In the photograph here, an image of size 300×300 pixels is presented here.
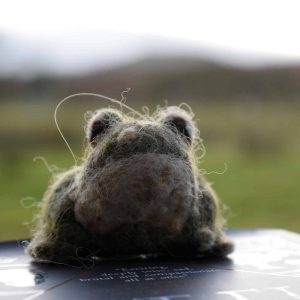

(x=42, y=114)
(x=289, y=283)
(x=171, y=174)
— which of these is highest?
(x=42, y=114)

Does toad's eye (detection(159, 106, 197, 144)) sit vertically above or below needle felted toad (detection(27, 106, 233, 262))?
above

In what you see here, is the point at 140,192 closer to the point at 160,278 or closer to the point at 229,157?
the point at 160,278

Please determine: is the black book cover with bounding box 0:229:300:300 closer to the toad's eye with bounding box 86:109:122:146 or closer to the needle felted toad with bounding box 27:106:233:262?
the needle felted toad with bounding box 27:106:233:262

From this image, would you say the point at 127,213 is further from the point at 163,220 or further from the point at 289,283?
the point at 289,283

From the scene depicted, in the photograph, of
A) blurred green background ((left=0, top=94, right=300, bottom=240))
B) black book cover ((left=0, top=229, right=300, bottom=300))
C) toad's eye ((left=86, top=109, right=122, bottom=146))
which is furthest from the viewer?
blurred green background ((left=0, top=94, right=300, bottom=240))

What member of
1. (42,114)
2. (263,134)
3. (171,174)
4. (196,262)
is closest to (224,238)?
(196,262)

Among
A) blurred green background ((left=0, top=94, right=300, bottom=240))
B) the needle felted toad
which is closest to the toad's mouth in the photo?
the needle felted toad
